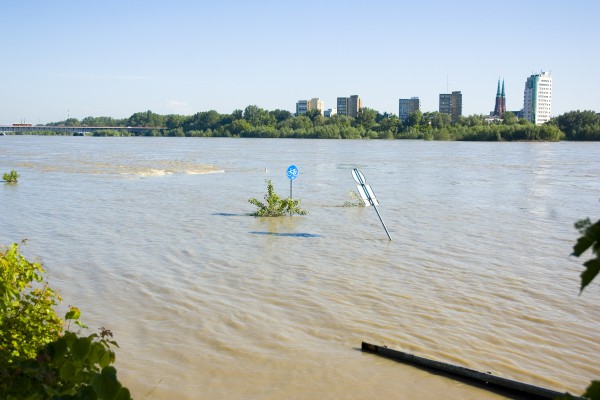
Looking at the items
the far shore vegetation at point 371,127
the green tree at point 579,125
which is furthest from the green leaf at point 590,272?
the green tree at point 579,125

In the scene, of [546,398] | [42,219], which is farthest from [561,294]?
[42,219]

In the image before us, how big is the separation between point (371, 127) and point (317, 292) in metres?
137

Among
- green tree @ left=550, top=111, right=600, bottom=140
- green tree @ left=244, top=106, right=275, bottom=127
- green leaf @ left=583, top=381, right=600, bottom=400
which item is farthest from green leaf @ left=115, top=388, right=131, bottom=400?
green tree @ left=244, top=106, right=275, bottom=127

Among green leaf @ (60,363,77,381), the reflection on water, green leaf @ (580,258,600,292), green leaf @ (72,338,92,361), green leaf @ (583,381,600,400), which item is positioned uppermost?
green leaf @ (580,258,600,292)

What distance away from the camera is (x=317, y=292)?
1106 centimetres

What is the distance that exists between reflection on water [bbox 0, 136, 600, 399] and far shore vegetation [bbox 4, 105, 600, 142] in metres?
91.7

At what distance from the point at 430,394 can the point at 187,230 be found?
11.8 meters

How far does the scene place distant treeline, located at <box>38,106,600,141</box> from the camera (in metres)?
112

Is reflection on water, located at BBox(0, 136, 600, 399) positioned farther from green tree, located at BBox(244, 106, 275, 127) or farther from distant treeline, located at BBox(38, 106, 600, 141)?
green tree, located at BBox(244, 106, 275, 127)

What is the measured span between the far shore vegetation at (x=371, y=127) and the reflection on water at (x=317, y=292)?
301ft

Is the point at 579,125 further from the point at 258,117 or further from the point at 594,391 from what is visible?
the point at 594,391

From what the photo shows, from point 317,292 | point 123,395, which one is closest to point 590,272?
point 123,395

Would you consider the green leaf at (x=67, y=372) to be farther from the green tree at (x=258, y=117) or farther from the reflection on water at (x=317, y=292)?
the green tree at (x=258, y=117)

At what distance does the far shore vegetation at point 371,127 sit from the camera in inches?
4400
